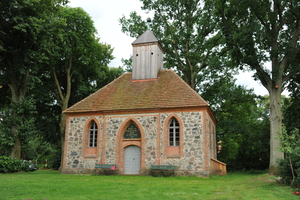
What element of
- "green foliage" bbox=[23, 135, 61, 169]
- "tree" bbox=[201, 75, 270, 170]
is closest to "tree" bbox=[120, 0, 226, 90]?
"tree" bbox=[201, 75, 270, 170]

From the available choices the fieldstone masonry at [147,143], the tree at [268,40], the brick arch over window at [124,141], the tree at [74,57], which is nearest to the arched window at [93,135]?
the fieldstone masonry at [147,143]

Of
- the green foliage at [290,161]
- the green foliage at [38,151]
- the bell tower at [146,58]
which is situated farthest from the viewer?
the green foliage at [38,151]

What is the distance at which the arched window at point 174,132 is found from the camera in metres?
17.9

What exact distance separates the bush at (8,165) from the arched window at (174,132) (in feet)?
34.4

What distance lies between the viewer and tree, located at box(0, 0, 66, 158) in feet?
60.5

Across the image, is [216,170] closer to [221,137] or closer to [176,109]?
[176,109]

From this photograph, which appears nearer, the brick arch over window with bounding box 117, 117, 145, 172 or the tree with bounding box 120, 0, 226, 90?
the brick arch over window with bounding box 117, 117, 145, 172

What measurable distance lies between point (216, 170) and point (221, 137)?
9686 mm

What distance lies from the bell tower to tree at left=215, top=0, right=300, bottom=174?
5.44 meters

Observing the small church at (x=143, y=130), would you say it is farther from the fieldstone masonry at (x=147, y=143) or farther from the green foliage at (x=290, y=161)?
the green foliage at (x=290, y=161)

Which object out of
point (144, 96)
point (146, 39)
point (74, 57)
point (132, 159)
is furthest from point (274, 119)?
point (74, 57)

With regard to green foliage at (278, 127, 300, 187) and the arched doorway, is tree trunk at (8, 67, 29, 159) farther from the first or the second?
green foliage at (278, 127, 300, 187)

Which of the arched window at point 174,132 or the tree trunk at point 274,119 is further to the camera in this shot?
the arched window at point 174,132

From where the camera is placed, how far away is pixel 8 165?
18.4 metres
